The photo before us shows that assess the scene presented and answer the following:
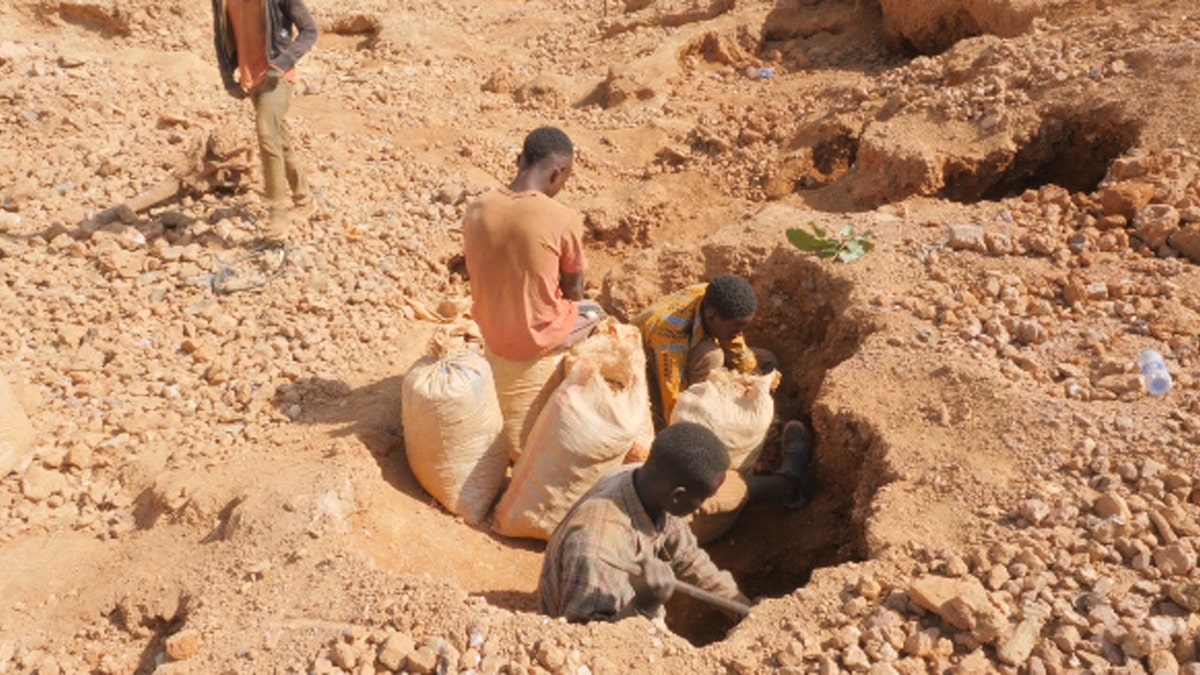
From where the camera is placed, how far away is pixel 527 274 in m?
4.02

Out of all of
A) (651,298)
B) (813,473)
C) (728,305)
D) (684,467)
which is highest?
(684,467)

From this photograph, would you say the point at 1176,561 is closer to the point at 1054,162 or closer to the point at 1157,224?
the point at 1157,224

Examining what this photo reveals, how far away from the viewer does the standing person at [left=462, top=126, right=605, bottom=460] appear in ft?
13.0

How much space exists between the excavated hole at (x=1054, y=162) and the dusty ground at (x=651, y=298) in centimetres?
2

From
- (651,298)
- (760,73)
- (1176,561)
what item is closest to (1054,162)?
(651,298)

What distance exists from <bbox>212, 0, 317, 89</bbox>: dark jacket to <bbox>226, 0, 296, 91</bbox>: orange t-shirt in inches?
1.2

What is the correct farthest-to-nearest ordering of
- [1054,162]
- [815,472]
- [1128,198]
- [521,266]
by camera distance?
[1054,162], [1128,198], [815,472], [521,266]

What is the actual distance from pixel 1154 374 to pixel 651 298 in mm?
2224

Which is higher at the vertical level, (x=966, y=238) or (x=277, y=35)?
(x=277, y=35)

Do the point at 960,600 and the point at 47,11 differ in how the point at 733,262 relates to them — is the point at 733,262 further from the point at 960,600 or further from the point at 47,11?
the point at 47,11

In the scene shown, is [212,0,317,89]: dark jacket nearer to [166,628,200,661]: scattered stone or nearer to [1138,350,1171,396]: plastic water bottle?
[166,628,200,661]: scattered stone

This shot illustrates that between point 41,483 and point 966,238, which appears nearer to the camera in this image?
point 41,483

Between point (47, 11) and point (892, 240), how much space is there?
23.2 feet

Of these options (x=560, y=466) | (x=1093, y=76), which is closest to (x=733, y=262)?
(x=560, y=466)
